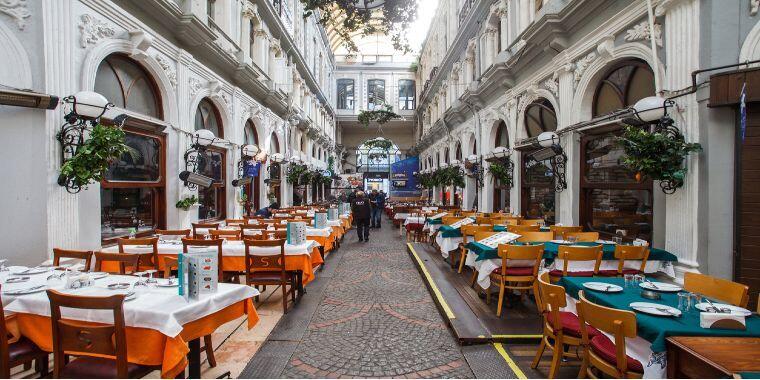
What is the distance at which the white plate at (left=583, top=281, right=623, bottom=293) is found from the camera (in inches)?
130

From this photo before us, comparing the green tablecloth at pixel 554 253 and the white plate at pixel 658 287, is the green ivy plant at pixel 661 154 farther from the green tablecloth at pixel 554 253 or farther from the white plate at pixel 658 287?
the white plate at pixel 658 287

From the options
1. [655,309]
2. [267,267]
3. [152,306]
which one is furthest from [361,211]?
[655,309]

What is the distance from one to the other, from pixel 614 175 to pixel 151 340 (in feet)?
23.1

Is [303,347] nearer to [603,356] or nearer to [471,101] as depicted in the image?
[603,356]

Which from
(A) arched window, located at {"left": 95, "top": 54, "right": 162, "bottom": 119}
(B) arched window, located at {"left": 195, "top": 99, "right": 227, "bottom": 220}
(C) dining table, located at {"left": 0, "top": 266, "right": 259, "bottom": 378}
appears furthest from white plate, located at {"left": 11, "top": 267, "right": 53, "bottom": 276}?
(B) arched window, located at {"left": 195, "top": 99, "right": 227, "bottom": 220}

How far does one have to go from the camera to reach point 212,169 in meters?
9.84

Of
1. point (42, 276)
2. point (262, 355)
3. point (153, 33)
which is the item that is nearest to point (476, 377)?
point (262, 355)

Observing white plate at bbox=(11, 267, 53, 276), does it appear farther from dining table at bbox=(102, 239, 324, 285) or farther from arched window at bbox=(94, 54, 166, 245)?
arched window at bbox=(94, 54, 166, 245)

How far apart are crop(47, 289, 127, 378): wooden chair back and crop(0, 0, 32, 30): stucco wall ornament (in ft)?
13.3

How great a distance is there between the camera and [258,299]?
19.0 feet

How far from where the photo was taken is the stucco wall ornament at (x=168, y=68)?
7.28 metres

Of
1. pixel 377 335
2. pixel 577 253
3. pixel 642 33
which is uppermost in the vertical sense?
pixel 642 33

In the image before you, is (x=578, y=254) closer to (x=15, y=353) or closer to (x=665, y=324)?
(x=665, y=324)

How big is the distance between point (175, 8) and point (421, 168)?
2661 centimetres
